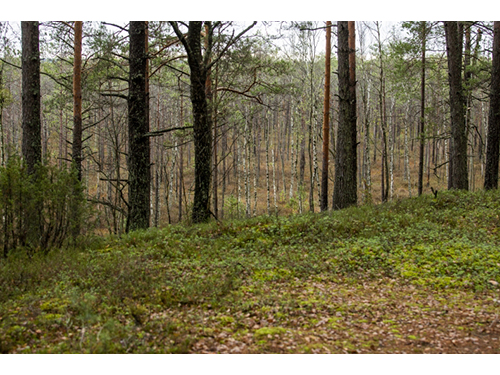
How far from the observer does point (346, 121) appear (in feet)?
43.0

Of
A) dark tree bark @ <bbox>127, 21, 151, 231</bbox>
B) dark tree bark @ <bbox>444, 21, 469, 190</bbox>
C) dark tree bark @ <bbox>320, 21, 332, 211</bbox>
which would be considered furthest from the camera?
dark tree bark @ <bbox>320, 21, 332, 211</bbox>

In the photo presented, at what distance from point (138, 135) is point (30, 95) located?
10.7 ft

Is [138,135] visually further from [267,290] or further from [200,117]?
[267,290]

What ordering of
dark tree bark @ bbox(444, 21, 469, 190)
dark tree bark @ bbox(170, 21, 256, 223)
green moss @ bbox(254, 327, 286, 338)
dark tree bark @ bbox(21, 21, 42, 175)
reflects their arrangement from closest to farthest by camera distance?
green moss @ bbox(254, 327, 286, 338), dark tree bark @ bbox(170, 21, 256, 223), dark tree bark @ bbox(21, 21, 42, 175), dark tree bark @ bbox(444, 21, 469, 190)

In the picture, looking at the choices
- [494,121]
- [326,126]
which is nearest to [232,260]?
[326,126]

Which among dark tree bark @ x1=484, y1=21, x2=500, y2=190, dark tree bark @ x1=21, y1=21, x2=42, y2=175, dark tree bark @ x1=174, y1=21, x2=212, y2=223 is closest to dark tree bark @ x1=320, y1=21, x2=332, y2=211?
dark tree bark @ x1=484, y1=21, x2=500, y2=190

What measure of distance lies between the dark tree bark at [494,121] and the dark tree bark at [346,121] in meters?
4.48

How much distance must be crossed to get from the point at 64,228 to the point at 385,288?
6.20 m

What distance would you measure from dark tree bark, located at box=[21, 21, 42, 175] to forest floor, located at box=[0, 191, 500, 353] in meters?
3.72

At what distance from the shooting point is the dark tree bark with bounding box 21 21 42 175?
1048 centimetres

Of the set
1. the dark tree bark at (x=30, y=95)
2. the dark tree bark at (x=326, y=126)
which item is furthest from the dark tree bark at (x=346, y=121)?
the dark tree bark at (x=30, y=95)

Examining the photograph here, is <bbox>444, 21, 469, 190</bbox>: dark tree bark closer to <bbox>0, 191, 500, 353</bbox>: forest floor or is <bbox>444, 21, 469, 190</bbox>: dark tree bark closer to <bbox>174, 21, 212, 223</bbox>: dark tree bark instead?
<bbox>0, 191, 500, 353</bbox>: forest floor

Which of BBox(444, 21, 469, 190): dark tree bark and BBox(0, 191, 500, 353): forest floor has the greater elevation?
BBox(444, 21, 469, 190): dark tree bark

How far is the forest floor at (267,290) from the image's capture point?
13.7 ft
